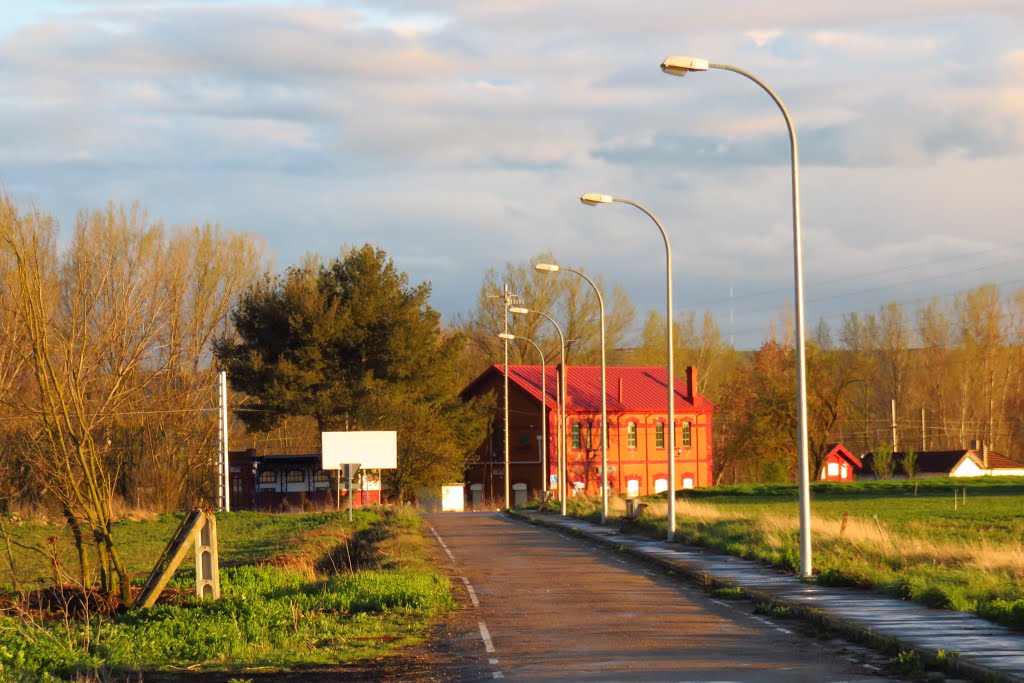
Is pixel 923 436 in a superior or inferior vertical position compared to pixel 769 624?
superior

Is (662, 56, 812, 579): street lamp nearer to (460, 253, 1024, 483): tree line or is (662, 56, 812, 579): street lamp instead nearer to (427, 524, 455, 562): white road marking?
(427, 524, 455, 562): white road marking

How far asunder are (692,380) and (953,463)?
87.7 ft

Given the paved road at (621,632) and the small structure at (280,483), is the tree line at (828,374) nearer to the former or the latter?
the small structure at (280,483)

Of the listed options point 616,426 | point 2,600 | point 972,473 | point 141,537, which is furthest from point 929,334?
point 2,600

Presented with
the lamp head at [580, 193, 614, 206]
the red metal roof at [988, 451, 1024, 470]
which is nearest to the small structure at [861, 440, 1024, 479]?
the red metal roof at [988, 451, 1024, 470]

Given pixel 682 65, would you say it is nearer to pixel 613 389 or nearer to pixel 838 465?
pixel 613 389

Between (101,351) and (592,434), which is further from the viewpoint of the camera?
(592,434)

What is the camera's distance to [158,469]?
58.8m

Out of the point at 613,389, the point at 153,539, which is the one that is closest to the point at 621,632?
the point at 153,539

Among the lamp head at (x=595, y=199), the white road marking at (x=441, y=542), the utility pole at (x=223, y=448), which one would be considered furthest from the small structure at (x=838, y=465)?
the lamp head at (x=595, y=199)

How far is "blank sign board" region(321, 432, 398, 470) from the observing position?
189ft

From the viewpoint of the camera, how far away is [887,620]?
14945mm

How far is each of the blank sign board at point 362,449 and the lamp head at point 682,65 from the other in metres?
39.6

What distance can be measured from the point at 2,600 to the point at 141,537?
63.6 feet
